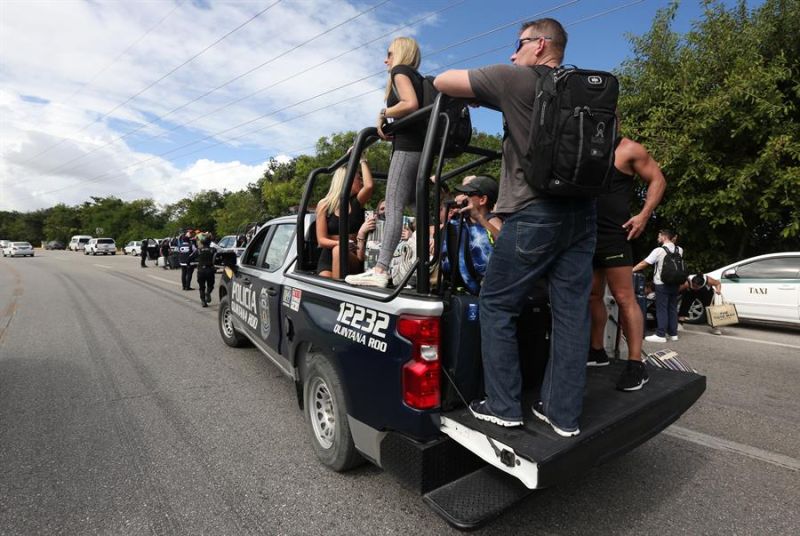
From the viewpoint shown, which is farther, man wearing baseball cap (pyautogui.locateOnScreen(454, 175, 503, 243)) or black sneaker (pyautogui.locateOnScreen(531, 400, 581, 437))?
man wearing baseball cap (pyautogui.locateOnScreen(454, 175, 503, 243))

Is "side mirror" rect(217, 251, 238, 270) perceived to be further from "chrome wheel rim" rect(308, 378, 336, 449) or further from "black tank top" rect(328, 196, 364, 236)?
"chrome wheel rim" rect(308, 378, 336, 449)

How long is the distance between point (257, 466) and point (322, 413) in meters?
0.52

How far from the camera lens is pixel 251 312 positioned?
463cm

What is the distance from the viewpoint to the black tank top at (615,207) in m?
2.99

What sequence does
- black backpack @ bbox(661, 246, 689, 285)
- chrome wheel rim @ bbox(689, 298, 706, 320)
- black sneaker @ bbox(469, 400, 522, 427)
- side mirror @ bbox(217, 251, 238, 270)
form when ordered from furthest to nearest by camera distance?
chrome wheel rim @ bbox(689, 298, 706, 320)
black backpack @ bbox(661, 246, 689, 285)
side mirror @ bbox(217, 251, 238, 270)
black sneaker @ bbox(469, 400, 522, 427)

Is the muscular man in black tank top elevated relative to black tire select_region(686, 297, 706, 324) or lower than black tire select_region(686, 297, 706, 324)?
elevated

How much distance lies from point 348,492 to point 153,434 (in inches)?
67.9

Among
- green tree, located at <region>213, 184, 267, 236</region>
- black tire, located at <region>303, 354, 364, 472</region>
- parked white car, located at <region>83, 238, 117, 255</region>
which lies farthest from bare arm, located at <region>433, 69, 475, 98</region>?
parked white car, located at <region>83, 238, 117, 255</region>

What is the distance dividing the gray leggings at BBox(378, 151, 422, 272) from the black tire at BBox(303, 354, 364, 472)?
742mm

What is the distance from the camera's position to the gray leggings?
2.88 metres

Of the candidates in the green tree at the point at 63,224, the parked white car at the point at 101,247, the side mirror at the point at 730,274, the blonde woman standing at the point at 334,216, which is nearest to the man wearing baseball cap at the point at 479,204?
the blonde woman standing at the point at 334,216

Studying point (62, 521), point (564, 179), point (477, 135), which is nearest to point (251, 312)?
point (62, 521)

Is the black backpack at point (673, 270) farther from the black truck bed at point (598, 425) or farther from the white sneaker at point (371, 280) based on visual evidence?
the white sneaker at point (371, 280)

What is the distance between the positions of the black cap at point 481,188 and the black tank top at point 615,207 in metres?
0.74
